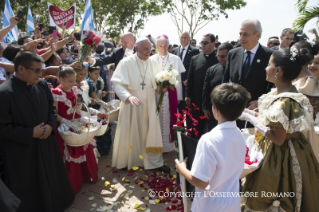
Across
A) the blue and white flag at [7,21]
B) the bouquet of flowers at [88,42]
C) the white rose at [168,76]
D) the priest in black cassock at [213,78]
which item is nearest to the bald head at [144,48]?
the white rose at [168,76]

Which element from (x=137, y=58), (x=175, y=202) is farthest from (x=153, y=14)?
(x=175, y=202)

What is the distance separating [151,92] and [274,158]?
8.62 ft

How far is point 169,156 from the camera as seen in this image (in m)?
5.54

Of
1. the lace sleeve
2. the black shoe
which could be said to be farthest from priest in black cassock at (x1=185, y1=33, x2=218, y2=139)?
the lace sleeve

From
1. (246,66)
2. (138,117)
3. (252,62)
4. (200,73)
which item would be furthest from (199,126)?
(252,62)

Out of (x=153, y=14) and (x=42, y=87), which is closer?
(x=42, y=87)

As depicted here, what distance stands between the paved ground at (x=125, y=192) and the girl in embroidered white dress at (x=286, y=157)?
1.39m

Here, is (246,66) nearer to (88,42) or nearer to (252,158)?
(252,158)

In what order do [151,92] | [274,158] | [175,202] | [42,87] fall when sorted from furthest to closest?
1. [151,92]
2. [175,202]
3. [42,87]
4. [274,158]

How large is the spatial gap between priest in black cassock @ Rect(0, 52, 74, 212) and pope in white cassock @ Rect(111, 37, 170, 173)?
1564mm

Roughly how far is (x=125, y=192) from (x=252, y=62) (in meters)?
2.90

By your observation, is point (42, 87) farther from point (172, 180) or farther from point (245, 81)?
point (245, 81)

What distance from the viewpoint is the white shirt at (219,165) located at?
1887 mm

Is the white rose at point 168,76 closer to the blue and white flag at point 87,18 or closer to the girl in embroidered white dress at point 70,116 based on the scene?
the girl in embroidered white dress at point 70,116
